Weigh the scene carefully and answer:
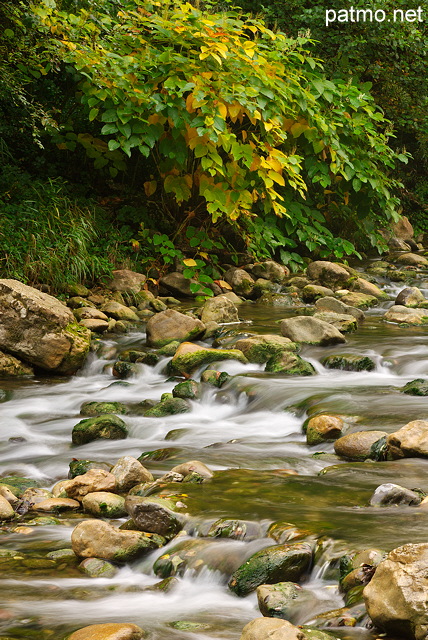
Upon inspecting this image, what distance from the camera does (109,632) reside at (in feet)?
7.06

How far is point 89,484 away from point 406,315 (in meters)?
5.03

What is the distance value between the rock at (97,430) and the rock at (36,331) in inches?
59.1

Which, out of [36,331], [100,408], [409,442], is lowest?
[100,408]

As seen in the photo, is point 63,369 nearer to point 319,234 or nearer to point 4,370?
point 4,370

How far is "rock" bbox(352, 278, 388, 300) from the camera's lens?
920 cm

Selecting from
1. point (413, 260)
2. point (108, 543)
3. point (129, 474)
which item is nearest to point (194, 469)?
point (129, 474)

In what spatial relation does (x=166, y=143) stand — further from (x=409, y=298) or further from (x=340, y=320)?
(x=409, y=298)

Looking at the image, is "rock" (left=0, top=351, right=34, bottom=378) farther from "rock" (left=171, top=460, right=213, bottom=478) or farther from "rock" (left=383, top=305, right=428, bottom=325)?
"rock" (left=383, top=305, right=428, bottom=325)

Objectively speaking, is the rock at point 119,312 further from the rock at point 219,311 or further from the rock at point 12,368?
the rock at point 12,368

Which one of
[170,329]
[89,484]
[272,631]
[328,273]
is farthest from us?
[328,273]

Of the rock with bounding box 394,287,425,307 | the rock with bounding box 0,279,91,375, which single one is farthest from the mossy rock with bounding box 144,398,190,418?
the rock with bounding box 394,287,425,307

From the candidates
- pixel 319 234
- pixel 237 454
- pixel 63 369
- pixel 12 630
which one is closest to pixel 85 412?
pixel 63 369

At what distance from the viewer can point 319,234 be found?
409 inches

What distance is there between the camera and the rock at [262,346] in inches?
237
